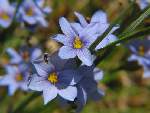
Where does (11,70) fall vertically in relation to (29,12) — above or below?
below

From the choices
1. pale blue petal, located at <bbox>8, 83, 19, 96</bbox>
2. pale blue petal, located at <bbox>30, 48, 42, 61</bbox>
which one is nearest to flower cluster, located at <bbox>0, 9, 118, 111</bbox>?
pale blue petal, located at <bbox>8, 83, 19, 96</bbox>

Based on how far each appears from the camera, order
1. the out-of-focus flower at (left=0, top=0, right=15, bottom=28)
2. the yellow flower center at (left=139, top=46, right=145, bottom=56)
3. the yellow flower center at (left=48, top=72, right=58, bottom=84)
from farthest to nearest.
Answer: the out-of-focus flower at (left=0, top=0, right=15, bottom=28) < the yellow flower center at (left=139, top=46, right=145, bottom=56) < the yellow flower center at (left=48, top=72, right=58, bottom=84)

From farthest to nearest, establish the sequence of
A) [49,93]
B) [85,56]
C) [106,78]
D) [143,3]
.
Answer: [106,78], [143,3], [49,93], [85,56]

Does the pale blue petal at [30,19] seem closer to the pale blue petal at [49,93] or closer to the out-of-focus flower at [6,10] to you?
the out-of-focus flower at [6,10]

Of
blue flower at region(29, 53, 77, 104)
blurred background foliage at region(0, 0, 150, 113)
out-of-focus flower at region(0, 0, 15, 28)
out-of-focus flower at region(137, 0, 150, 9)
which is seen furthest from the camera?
blurred background foliage at region(0, 0, 150, 113)

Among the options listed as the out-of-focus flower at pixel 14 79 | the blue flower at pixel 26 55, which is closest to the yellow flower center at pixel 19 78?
the out-of-focus flower at pixel 14 79

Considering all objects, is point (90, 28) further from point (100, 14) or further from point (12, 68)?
point (12, 68)

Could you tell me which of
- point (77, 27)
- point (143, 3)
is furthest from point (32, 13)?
point (77, 27)

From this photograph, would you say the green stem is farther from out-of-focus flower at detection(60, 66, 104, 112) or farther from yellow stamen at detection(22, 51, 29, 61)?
yellow stamen at detection(22, 51, 29, 61)

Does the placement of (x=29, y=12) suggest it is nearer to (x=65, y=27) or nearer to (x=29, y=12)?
(x=29, y=12)
